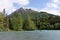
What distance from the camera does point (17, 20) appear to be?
14162 cm

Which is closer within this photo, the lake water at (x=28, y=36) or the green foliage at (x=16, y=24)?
the lake water at (x=28, y=36)

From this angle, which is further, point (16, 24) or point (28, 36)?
point (16, 24)

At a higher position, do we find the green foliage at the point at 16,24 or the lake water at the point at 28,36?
the green foliage at the point at 16,24

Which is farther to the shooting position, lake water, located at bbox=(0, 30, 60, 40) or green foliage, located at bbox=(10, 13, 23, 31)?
green foliage, located at bbox=(10, 13, 23, 31)

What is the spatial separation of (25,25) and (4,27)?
2111cm

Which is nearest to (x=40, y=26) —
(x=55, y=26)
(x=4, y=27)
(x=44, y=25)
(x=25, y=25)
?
(x=44, y=25)

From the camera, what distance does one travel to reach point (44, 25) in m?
188

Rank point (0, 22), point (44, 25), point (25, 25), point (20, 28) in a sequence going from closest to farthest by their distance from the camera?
point (0, 22) → point (20, 28) → point (25, 25) → point (44, 25)

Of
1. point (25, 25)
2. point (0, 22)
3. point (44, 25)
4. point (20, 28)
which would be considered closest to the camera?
point (0, 22)

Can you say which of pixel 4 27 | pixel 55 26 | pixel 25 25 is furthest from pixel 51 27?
pixel 4 27

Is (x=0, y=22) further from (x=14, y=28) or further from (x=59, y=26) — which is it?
(x=59, y=26)

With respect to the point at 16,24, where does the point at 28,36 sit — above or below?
below

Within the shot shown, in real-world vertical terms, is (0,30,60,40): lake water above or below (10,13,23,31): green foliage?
below

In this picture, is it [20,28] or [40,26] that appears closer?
[20,28]
